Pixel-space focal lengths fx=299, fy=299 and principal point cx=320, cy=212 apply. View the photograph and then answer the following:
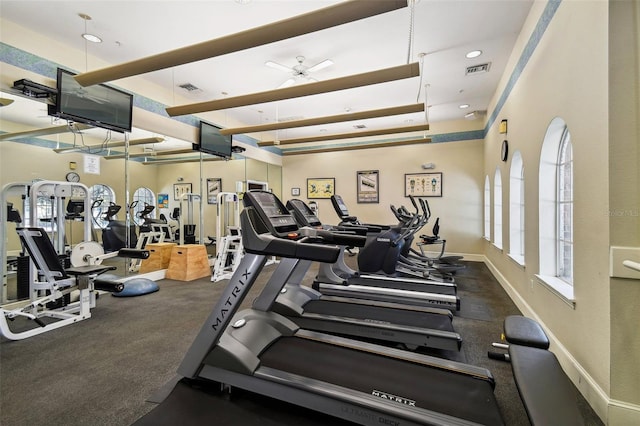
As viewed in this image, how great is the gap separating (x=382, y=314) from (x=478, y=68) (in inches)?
159

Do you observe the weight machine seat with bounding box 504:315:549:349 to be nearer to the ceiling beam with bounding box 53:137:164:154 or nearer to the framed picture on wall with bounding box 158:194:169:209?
the ceiling beam with bounding box 53:137:164:154

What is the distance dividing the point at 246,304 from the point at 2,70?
12.3 feet

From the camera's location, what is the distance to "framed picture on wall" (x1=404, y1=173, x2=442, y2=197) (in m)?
7.71

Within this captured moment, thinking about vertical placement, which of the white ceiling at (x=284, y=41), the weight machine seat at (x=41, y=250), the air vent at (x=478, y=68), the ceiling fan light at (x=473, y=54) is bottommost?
the weight machine seat at (x=41, y=250)

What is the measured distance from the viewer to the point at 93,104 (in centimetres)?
388

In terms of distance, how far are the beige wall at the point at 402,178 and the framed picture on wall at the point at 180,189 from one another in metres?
3.47

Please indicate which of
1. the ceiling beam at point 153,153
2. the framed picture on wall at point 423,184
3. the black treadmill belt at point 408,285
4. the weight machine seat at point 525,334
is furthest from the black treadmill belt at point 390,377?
the framed picture on wall at point 423,184

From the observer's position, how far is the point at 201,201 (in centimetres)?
638

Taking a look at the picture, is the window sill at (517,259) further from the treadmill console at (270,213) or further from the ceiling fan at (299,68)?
the ceiling fan at (299,68)

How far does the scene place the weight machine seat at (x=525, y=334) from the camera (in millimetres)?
1296

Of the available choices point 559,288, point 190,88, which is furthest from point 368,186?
point 559,288

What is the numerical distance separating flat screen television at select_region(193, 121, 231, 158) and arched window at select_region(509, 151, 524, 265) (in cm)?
536

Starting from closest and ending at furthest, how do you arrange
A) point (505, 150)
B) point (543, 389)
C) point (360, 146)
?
point (543, 389), point (505, 150), point (360, 146)

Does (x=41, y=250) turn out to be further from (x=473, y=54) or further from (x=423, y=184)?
(x=423, y=184)
